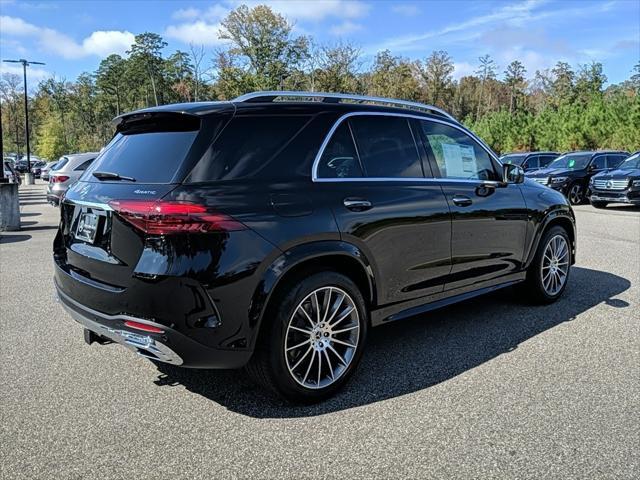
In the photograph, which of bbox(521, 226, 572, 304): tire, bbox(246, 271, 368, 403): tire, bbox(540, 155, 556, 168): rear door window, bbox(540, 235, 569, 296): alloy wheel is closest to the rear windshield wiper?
bbox(246, 271, 368, 403): tire

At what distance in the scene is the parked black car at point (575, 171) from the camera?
58.9 feet

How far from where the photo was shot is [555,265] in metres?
5.65

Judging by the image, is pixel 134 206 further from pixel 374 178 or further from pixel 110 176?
pixel 374 178

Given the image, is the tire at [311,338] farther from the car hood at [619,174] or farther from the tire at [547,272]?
the car hood at [619,174]

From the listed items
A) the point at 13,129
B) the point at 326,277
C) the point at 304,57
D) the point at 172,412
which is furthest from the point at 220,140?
the point at 13,129

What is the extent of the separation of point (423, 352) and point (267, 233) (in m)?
1.92

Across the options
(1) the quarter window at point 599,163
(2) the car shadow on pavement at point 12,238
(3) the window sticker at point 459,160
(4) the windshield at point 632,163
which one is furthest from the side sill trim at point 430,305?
(1) the quarter window at point 599,163

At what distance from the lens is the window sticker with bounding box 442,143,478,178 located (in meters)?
4.53

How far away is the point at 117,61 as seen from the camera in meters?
69.6

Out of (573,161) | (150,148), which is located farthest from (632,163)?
(150,148)

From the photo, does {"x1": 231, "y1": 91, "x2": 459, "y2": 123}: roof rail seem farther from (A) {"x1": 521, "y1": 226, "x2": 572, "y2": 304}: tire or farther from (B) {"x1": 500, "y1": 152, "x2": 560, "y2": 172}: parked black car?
(B) {"x1": 500, "y1": 152, "x2": 560, "y2": 172}: parked black car

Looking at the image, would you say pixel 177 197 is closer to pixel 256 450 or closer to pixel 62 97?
pixel 256 450

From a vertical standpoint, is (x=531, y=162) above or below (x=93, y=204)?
above

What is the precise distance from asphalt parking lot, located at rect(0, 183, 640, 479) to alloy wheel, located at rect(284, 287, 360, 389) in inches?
7.9
